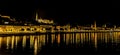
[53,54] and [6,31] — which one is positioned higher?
[6,31]

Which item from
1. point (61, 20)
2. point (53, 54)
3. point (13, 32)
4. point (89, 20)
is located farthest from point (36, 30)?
point (89, 20)

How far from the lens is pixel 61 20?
527 feet

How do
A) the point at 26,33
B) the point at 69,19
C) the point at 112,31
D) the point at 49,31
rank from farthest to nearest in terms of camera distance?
the point at 69,19 → the point at 112,31 → the point at 49,31 → the point at 26,33

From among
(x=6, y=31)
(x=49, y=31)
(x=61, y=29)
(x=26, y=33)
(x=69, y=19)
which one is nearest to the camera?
(x=6, y=31)

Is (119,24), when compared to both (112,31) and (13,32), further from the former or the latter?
(13,32)

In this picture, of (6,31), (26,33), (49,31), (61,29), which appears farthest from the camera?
(61,29)

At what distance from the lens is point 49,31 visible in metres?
109

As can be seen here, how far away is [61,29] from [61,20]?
3578 cm

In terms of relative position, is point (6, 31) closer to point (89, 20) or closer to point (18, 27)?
point (18, 27)

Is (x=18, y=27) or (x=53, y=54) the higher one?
(x=18, y=27)

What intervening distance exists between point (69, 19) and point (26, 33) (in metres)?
89.5

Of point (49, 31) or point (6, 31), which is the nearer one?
point (6, 31)

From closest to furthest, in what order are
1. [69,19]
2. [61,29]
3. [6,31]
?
[6,31] < [61,29] < [69,19]

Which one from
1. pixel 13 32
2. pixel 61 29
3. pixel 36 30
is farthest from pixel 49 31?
pixel 13 32
